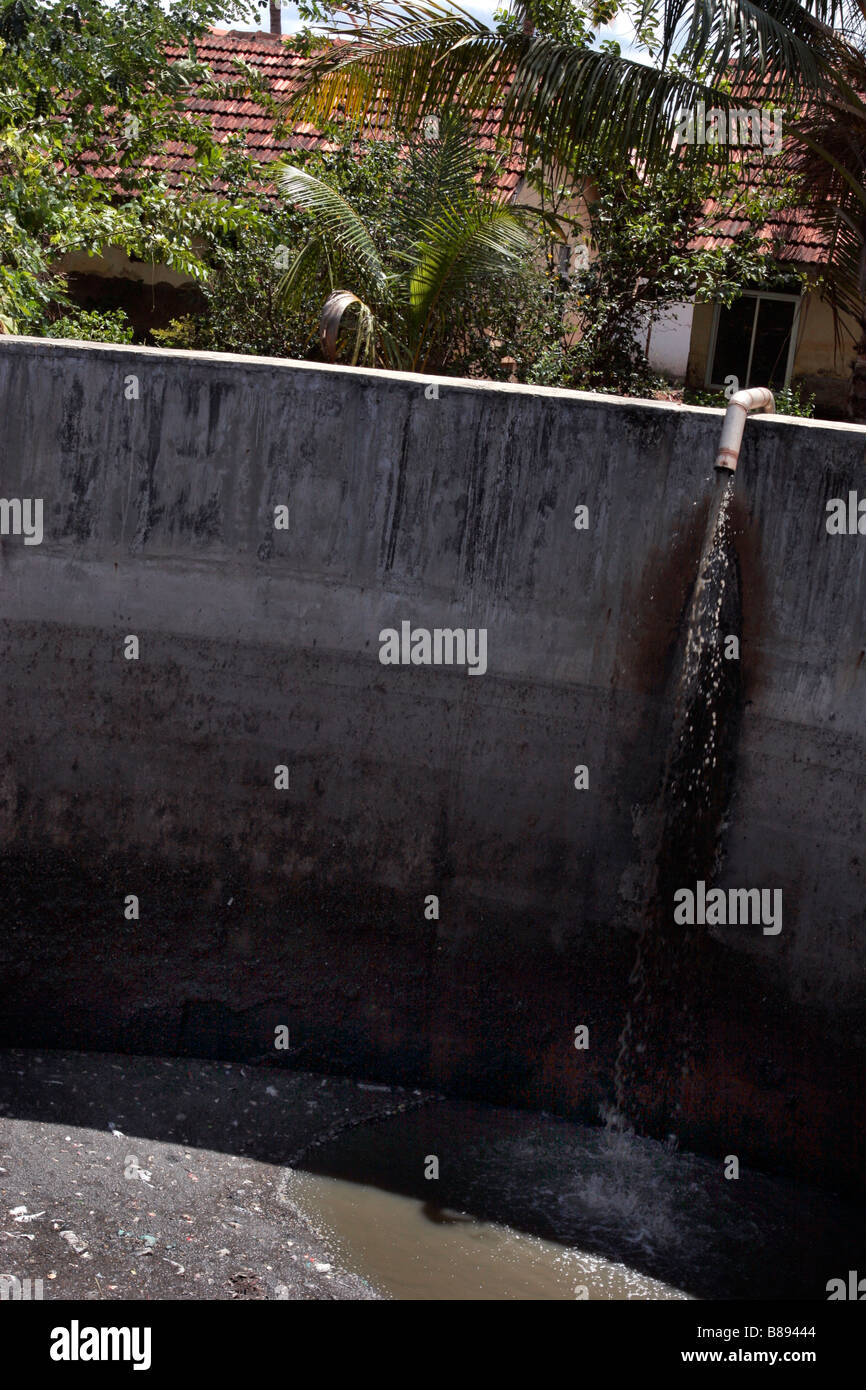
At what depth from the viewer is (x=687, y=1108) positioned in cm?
640

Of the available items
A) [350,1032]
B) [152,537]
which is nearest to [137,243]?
[152,537]

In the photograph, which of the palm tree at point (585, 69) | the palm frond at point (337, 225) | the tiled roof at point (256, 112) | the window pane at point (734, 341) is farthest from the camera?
the window pane at point (734, 341)

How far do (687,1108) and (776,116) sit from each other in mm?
6065

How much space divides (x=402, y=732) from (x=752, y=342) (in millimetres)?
8438

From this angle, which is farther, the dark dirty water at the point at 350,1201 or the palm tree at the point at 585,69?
the palm tree at the point at 585,69

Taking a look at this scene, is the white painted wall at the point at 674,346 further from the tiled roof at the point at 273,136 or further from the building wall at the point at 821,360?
the tiled roof at the point at 273,136

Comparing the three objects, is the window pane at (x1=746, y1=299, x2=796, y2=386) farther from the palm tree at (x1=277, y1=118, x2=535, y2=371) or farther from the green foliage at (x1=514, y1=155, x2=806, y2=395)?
the palm tree at (x1=277, y1=118, x2=535, y2=371)

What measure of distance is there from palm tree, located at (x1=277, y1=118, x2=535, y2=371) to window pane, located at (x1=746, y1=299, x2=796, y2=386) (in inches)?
172

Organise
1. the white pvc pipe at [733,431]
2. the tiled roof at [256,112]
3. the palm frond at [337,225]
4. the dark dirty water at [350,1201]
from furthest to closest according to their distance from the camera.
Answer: the tiled roof at [256,112] → the palm frond at [337,225] → the white pvc pipe at [733,431] → the dark dirty water at [350,1201]

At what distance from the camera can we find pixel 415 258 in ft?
29.1

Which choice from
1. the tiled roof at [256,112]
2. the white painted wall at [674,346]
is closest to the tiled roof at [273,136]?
the tiled roof at [256,112]

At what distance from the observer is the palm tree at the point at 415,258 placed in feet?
28.3

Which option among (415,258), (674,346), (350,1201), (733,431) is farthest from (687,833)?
(674,346)
